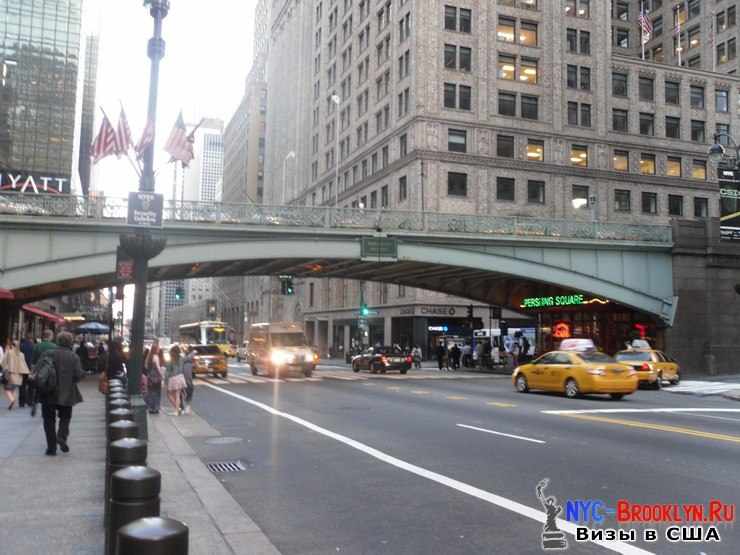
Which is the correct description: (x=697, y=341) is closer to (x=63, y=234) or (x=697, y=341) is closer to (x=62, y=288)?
(x=63, y=234)

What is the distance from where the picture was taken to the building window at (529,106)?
5591cm

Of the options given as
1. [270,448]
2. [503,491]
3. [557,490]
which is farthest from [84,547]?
[270,448]

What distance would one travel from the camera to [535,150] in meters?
55.7

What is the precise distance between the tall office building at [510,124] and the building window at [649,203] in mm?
104

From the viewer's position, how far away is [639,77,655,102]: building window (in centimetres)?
6047

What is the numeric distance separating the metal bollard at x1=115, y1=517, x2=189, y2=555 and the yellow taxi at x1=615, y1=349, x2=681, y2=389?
25.9 metres

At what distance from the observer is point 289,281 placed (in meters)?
43.9

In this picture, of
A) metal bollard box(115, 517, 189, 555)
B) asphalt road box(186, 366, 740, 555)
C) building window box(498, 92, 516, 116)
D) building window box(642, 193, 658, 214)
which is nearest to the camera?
metal bollard box(115, 517, 189, 555)

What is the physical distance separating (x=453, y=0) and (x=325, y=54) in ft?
84.6

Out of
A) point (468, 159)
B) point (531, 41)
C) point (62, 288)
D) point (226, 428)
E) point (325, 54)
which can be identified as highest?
point (325, 54)

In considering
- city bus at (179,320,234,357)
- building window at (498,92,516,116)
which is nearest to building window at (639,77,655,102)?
building window at (498,92,516,116)

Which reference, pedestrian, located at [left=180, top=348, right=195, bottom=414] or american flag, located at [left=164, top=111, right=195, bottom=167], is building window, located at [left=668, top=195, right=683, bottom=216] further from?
pedestrian, located at [left=180, top=348, right=195, bottom=414]

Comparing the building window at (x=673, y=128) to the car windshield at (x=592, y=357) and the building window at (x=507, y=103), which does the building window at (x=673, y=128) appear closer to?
the building window at (x=507, y=103)

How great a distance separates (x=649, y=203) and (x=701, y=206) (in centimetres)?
565
